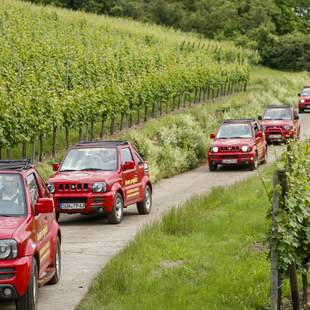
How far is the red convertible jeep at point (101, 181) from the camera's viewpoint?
19188 mm

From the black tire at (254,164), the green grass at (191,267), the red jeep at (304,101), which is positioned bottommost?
the red jeep at (304,101)

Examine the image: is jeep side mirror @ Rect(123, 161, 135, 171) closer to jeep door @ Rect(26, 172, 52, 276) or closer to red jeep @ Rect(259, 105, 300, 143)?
jeep door @ Rect(26, 172, 52, 276)

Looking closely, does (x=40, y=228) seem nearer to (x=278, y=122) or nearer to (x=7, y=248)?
(x=7, y=248)

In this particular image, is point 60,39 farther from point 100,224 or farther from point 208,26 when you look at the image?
point 208,26

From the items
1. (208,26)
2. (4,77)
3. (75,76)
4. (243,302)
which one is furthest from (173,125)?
(208,26)

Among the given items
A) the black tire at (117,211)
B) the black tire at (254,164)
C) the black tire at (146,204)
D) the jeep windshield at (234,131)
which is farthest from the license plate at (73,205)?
the jeep windshield at (234,131)

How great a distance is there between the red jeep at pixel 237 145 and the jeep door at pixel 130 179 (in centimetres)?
1172

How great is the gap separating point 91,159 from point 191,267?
24.2 ft

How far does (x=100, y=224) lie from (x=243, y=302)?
9114 mm

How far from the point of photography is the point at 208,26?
377 feet

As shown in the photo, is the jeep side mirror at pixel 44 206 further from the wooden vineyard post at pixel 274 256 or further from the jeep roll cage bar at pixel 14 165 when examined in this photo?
the wooden vineyard post at pixel 274 256

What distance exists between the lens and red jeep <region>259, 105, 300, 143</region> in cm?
4078

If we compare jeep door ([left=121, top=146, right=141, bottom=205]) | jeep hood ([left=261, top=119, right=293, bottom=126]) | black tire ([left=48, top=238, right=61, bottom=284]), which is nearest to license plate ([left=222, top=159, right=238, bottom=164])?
jeep hood ([left=261, top=119, right=293, bottom=126])

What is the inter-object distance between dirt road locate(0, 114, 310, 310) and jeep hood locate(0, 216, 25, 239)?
4.34 ft
